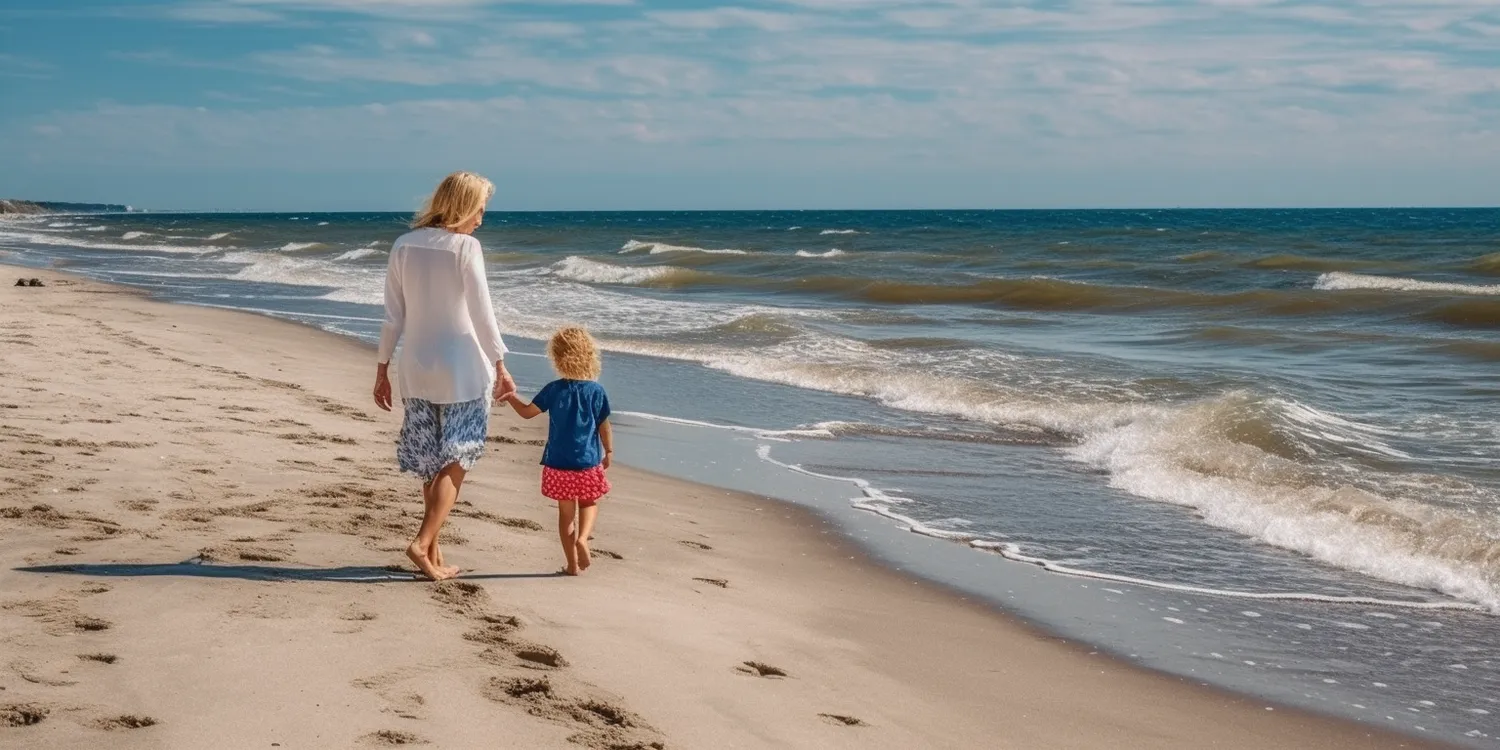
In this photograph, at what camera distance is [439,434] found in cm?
488

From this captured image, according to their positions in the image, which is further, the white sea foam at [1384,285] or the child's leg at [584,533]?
the white sea foam at [1384,285]

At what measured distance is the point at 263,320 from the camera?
1777cm

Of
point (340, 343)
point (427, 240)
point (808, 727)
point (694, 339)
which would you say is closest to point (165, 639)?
point (427, 240)

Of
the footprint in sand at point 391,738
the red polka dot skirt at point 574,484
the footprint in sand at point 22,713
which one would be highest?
the red polka dot skirt at point 574,484

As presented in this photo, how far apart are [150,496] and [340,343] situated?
9.60 m

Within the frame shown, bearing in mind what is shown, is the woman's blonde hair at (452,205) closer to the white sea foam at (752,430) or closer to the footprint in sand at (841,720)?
the footprint in sand at (841,720)

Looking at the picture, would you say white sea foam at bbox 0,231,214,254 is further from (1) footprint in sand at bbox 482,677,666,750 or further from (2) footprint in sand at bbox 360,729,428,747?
(2) footprint in sand at bbox 360,729,428,747

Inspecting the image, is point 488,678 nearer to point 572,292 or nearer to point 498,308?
point 498,308

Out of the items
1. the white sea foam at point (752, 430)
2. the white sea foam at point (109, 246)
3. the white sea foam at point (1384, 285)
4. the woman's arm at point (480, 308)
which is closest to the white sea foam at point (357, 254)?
the white sea foam at point (109, 246)

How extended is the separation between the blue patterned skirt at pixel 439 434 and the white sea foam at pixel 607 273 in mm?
29058

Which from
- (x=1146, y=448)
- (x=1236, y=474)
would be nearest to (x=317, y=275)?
(x=1146, y=448)

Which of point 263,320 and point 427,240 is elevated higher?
point 427,240

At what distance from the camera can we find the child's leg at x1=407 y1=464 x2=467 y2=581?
4891 mm

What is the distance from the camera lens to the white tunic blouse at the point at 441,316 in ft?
15.5
